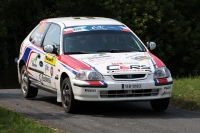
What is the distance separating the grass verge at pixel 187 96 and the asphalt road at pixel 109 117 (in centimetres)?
30

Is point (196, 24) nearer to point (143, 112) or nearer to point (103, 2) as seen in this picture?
point (103, 2)

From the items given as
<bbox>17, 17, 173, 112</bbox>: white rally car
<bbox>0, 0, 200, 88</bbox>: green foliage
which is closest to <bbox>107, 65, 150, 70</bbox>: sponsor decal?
<bbox>17, 17, 173, 112</bbox>: white rally car

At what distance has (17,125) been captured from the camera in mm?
10227

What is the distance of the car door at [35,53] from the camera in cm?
1359

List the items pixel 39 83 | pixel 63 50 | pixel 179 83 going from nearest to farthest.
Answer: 1. pixel 63 50
2. pixel 39 83
3. pixel 179 83

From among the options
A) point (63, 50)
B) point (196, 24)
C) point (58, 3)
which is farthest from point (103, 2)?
point (63, 50)

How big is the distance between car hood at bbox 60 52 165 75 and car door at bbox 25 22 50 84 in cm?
141

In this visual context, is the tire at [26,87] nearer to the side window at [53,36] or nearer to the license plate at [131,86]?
the side window at [53,36]

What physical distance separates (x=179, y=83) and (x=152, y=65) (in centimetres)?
430

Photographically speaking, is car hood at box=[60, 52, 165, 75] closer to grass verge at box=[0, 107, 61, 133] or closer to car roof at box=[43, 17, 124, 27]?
car roof at box=[43, 17, 124, 27]

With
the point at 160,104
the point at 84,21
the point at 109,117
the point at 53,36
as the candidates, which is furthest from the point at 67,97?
the point at 84,21

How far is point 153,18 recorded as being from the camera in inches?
1806

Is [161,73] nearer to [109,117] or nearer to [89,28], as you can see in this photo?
[109,117]

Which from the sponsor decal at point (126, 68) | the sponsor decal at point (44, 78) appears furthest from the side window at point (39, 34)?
the sponsor decal at point (126, 68)
